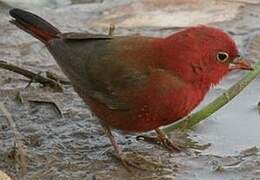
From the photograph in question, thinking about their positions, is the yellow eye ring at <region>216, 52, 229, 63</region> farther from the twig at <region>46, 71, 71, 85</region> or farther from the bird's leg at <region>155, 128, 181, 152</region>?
the twig at <region>46, 71, 71, 85</region>

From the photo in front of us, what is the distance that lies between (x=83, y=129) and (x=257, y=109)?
108cm

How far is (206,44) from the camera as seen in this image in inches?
187

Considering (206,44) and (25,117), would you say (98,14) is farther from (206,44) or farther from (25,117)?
(206,44)

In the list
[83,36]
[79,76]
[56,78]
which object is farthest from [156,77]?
[56,78]

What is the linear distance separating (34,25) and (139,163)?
1.19 m

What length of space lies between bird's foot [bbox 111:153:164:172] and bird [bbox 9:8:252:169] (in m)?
0.01

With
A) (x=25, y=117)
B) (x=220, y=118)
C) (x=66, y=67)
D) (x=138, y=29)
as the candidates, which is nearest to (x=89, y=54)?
(x=66, y=67)

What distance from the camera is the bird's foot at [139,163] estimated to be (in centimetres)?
484

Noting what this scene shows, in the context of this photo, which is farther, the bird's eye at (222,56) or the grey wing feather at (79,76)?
the grey wing feather at (79,76)

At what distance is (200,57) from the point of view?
4785mm

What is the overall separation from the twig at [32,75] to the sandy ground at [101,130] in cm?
6

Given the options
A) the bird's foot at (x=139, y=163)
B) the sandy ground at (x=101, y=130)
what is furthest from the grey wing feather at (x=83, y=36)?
the bird's foot at (x=139, y=163)

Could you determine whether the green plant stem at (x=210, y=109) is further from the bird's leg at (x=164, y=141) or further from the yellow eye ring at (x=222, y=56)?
the yellow eye ring at (x=222, y=56)

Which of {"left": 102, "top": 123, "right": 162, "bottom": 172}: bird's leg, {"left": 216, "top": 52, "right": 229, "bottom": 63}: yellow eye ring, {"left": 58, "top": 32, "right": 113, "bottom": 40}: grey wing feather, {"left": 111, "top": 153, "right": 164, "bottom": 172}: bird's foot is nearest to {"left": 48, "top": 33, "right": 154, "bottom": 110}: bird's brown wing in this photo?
{"left": 58, "top": 32, "right": 113, "bottom": 40}: grey wing feather
